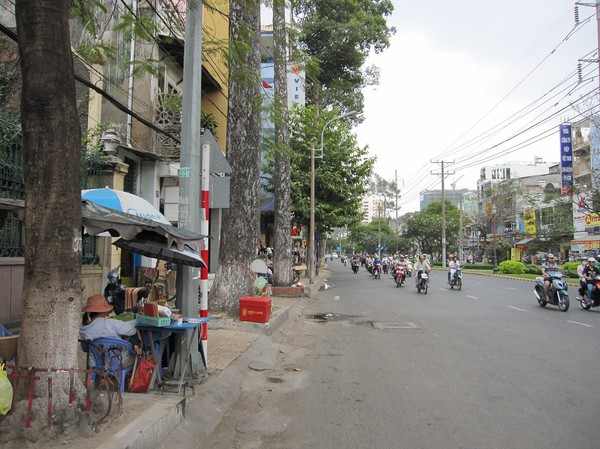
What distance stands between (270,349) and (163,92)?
953 centimetres

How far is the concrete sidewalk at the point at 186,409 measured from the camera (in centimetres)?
362

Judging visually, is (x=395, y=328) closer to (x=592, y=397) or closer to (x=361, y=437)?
(x=592, y=397)

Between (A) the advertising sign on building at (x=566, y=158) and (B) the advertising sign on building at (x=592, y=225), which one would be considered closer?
(A) the advertising sign on building at (x=566, y=158)

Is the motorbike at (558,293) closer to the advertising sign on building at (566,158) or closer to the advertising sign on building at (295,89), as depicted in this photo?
the advertising sign on building at (295,89)

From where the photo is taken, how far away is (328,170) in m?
25.1

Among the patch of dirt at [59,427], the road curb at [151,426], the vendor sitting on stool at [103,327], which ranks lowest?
the road curb at [151,426]

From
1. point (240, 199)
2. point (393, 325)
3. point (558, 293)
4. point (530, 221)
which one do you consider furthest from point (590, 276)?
point (530, 221)

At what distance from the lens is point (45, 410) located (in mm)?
3496

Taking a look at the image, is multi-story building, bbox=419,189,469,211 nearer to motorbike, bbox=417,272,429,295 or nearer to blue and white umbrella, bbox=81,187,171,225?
motorbike, bbox=417,272,429,295

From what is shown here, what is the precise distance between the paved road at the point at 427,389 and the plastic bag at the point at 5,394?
5.45ft

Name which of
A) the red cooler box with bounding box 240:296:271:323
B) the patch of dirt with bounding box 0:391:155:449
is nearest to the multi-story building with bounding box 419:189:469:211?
the red cooler box with bounding box 240:296:271:323

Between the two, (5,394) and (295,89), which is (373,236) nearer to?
(295,89)

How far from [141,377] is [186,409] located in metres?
0.70

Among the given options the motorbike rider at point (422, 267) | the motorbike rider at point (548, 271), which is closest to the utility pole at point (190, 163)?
the motorbike rider at point (548, 271)
